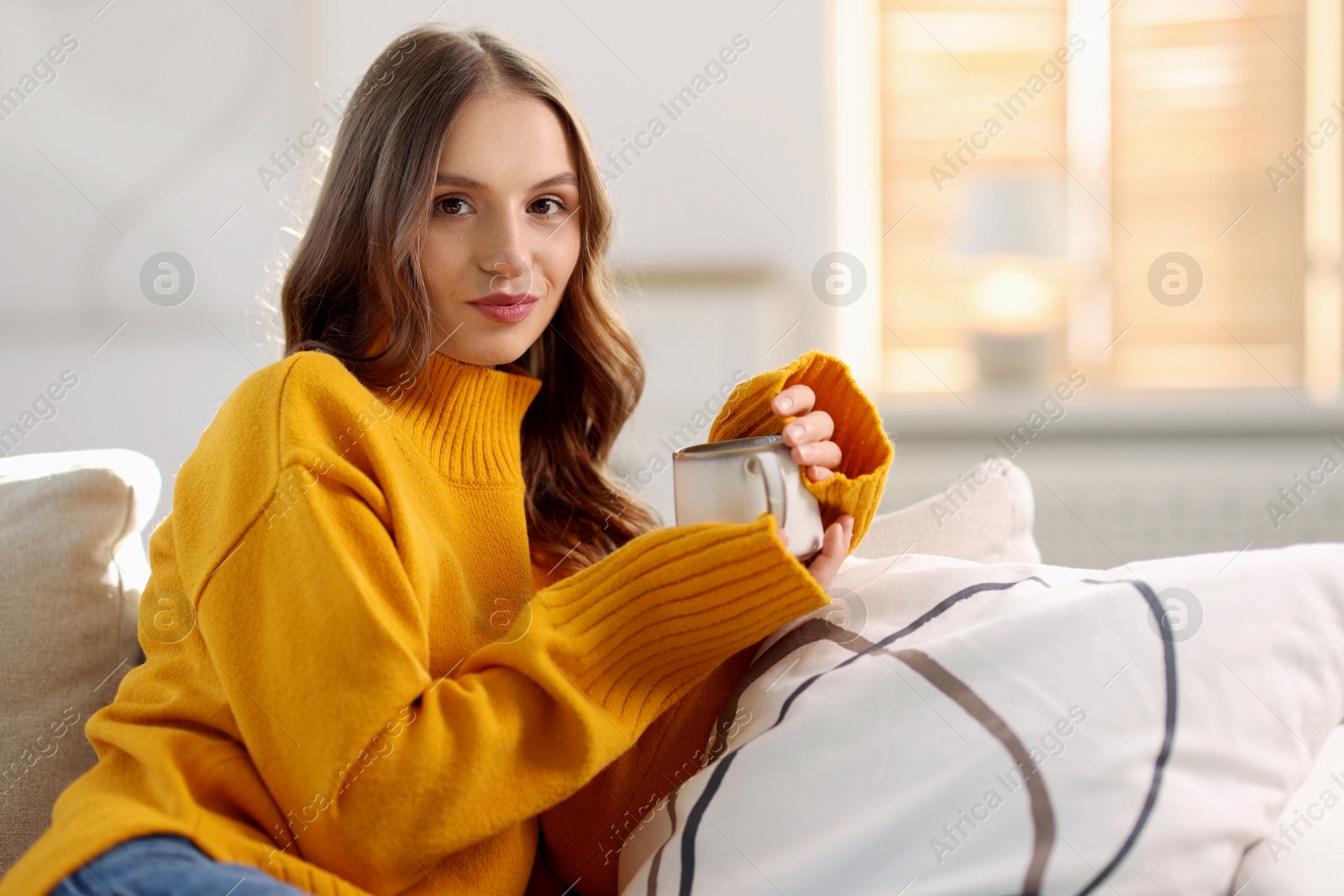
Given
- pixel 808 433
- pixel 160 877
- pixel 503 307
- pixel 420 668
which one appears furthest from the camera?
pixel 503 307

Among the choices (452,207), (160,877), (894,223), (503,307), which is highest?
(894,223)

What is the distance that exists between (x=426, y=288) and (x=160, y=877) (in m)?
0.57

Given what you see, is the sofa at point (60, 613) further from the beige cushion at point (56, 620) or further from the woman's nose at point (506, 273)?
the woman's nose at point (506, 273)

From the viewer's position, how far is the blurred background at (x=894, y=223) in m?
2.09

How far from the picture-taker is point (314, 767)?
2.44 ft

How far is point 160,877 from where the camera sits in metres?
0.66

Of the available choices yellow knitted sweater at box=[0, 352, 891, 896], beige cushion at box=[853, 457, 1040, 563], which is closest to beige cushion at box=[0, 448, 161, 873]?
yellow knitted sweater at box=[0, 352, 891, 896]

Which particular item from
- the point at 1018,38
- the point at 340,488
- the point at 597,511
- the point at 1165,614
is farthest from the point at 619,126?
the point at 1165,614

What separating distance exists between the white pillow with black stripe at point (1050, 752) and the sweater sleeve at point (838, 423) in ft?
0.60

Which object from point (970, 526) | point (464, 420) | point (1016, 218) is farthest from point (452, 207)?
point (1016, 218)

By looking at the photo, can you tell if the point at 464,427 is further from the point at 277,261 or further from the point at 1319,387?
the point at 1319,387

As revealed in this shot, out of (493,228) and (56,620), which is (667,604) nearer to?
(493,228)

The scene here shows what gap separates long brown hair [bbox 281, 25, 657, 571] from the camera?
101 centimetres

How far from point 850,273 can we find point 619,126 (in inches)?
27.0
